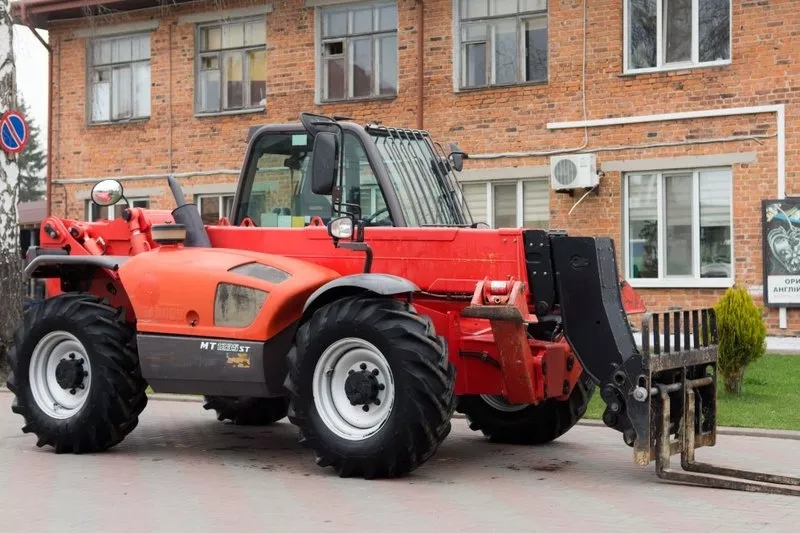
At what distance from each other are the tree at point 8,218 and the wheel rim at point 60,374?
605 centimetres

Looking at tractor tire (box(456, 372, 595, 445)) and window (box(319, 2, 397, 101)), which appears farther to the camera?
window (box(319, 2, 397, 101))

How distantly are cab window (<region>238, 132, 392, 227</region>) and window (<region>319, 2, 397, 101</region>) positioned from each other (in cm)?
1256

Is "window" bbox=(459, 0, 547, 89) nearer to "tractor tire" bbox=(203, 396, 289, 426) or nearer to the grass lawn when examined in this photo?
the grass lawn

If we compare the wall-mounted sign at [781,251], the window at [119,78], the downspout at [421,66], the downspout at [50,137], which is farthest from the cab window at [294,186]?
the downspout at [50,137]

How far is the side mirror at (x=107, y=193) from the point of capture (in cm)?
1066

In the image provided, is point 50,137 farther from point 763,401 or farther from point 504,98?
point 763,401

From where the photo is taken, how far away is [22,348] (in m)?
10.8

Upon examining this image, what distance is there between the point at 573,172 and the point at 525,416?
1035 cm

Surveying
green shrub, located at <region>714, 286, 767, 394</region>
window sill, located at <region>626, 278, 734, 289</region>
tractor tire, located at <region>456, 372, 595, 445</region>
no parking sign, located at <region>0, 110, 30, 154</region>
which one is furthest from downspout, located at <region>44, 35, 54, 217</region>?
tractor tire, located at <region>456, 372, 595, 445</region>

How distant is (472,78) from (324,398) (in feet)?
45.3

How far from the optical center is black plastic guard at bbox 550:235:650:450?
877 cm

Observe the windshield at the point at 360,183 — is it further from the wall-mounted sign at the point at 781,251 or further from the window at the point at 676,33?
the window at the point at 676,33

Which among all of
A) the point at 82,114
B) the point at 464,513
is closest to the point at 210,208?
the point at 82,114

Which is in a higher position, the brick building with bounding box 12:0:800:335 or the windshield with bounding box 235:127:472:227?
the brick building with bounding box 12:0:800:335
